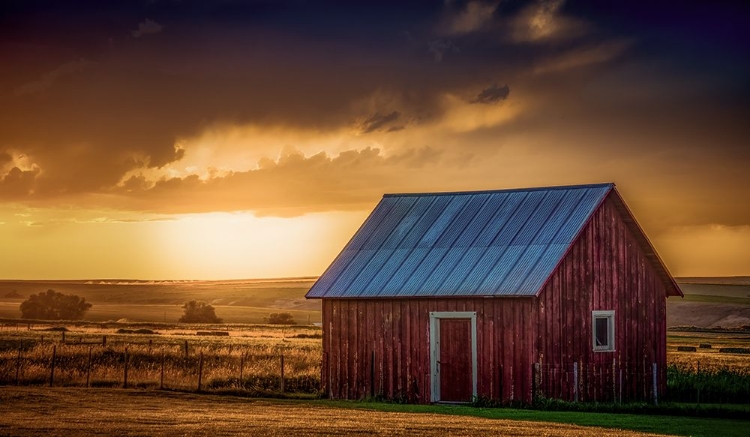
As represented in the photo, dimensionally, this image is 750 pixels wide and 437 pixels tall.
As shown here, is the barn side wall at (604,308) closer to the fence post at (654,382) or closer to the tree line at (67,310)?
the fence post at (654,382)

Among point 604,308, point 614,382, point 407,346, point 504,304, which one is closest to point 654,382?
point 614,382

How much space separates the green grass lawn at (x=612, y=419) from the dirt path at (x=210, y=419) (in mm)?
1241

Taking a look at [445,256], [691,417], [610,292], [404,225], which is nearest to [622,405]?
[691,417]

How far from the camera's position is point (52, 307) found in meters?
154

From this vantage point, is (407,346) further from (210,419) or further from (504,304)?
(210,419)

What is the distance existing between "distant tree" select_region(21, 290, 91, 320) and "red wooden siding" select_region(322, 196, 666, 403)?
118 m

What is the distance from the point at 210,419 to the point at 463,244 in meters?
12.9

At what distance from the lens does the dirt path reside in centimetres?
2677

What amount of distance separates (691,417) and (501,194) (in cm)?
1182

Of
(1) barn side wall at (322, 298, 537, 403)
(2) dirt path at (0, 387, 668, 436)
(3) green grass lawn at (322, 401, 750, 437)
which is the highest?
(1) barn side wall at (322, 298, 537, 403)

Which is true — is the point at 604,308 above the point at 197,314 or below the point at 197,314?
above

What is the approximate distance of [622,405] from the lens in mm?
34875

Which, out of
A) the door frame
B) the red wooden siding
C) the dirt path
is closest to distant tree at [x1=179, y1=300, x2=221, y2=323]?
the red wooden siding

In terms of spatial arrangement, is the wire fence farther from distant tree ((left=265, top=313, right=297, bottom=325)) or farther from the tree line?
distant tree ((left=265, top=313, right=297, bottom=325))
